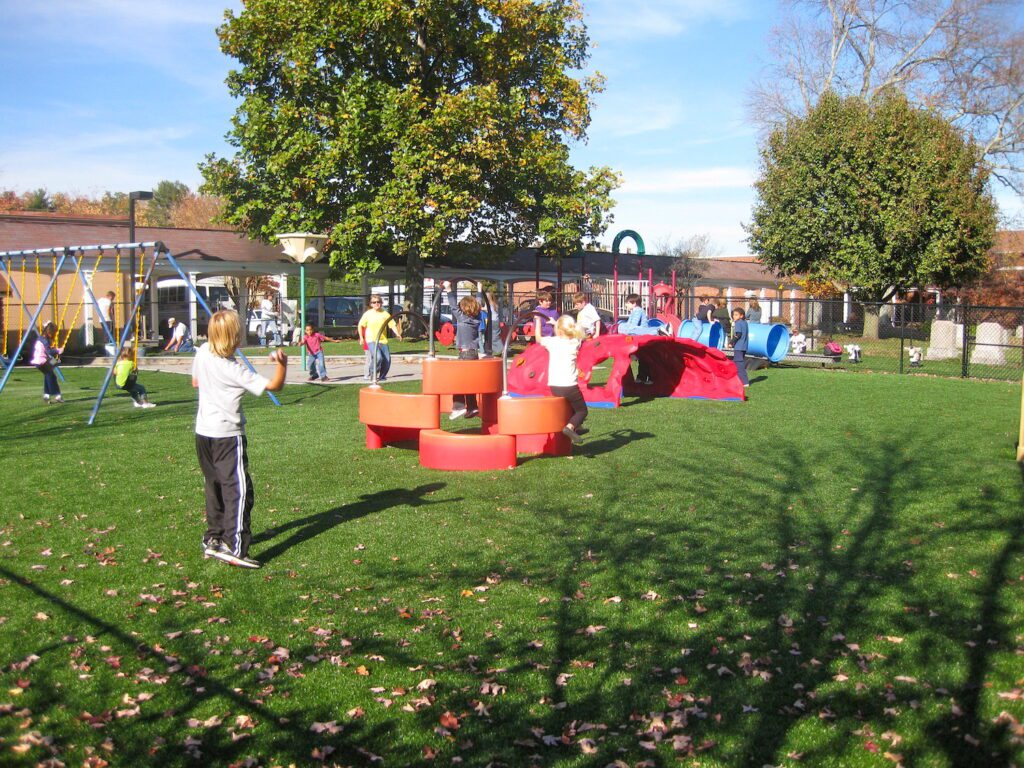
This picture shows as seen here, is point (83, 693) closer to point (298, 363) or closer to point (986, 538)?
point (986, 538)

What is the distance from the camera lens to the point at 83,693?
15.3ft

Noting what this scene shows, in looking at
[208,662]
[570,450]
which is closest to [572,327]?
[570,450]

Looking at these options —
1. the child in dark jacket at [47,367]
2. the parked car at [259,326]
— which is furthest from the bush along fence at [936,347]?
the child in dark jacket at [47,367]

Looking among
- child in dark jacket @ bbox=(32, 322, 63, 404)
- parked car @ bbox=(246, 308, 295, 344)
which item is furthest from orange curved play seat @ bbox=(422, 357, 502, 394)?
parked car @ bbox=(246, 308, 295, 344)

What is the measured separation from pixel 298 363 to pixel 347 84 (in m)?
8.44

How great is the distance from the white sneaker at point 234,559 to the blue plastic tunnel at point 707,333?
Result: 1648 centimetres

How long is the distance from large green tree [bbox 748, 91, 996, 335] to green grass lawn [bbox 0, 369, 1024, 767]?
23.2 m

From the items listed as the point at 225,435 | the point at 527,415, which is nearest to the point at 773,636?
the point at 225,435

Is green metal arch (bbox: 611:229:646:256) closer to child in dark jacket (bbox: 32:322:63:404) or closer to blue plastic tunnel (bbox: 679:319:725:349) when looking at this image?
blue plastic tunnel (bbox: 679:319:725:349)

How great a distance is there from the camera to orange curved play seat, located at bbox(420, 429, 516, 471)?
10594 millimetres

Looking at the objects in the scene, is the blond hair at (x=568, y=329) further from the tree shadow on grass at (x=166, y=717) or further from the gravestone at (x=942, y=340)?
the gravestone at (x=942, y=340)

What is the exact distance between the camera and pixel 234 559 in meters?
6.86

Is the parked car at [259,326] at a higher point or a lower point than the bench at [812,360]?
higher

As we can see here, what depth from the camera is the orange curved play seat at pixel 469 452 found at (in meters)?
10.6
